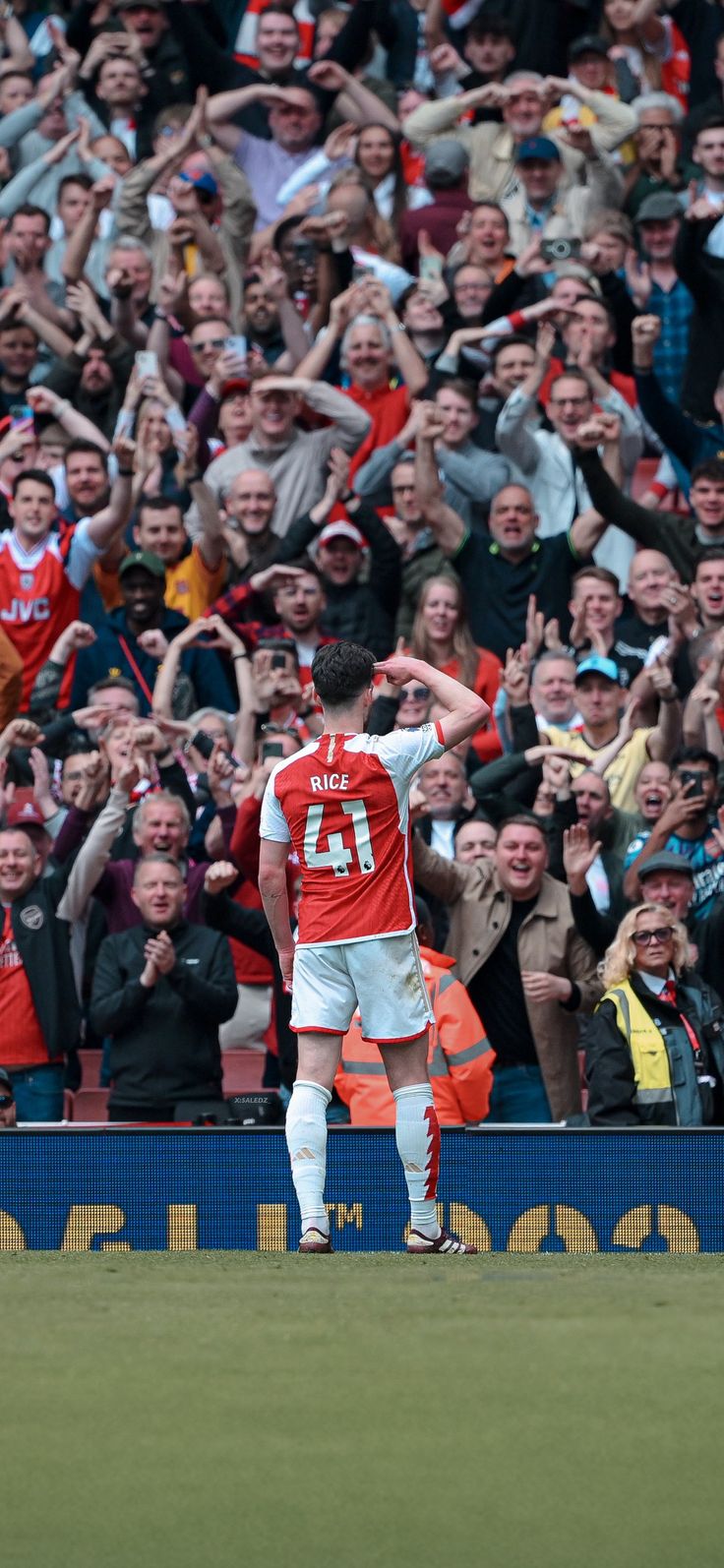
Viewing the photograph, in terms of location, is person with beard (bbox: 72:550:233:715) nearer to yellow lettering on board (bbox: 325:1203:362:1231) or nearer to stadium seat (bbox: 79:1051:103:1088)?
stadium seat (bbox: 79:1051:103:1088)

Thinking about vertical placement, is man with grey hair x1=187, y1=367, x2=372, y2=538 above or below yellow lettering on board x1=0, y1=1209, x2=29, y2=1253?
above

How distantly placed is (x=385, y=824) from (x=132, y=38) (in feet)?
38.6

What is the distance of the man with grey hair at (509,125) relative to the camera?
14852mm

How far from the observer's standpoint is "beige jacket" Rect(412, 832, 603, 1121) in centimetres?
951

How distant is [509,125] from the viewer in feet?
50.4

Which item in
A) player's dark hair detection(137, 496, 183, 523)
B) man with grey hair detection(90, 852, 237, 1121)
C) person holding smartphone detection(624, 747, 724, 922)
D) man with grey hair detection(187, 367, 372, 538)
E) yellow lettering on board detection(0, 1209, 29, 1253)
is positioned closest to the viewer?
yellow lettering on board detection(0, 1209, 29, 1253)

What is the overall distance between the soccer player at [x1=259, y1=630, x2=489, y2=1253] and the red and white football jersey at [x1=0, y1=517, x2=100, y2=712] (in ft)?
20.3

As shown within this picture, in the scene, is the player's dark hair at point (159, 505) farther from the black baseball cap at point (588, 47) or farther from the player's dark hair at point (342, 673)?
the player's dark hair at point (342, 673)

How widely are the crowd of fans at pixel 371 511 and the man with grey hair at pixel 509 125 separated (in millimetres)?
32

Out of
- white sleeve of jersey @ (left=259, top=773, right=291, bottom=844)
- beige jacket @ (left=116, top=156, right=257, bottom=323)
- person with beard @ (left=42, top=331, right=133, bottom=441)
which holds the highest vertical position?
beige jacket @ (left=116, top=156, right=257, bottom=323)

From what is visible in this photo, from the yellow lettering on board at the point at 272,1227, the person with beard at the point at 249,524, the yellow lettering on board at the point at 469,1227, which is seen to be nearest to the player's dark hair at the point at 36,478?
the person with beard at the point at 249,524

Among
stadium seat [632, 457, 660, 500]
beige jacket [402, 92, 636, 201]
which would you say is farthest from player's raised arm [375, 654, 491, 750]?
beige jacket [402, 92, 636, 201]

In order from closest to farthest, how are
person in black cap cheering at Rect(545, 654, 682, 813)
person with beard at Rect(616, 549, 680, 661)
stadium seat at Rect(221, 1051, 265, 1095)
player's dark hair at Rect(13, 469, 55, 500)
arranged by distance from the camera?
1. stadium seat at Rect(221, 1051, 265, 1095)
2. person in black cap cheering at Rect(545, 654, 682, 813)
3. person with beard at Rect(616, 549, 680, 661)
4. player's dark hair at Rect(13, 469, 55, 500)

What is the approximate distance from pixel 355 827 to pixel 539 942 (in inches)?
123
